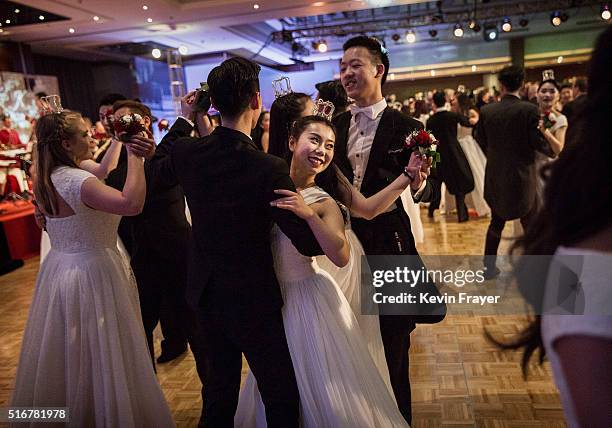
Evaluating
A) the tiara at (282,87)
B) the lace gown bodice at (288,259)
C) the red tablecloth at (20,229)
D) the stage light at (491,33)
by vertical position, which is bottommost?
the red tablecloth at (20,229)

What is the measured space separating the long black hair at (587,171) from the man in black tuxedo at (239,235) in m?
0.83

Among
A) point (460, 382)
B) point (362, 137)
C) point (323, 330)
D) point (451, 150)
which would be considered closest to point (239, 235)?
point (323, 330)

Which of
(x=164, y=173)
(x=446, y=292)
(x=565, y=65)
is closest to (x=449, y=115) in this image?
(x=446, y=292)

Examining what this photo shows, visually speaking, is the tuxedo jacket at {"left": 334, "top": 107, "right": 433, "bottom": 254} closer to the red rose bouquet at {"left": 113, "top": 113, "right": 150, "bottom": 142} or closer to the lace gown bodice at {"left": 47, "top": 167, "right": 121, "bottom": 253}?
the red rose bouquet at {"left": 113, "top": 113, "right": 150, "bottom": 142}

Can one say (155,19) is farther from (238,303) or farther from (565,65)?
(565,65)

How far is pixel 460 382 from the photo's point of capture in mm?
2594

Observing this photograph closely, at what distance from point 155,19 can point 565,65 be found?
13.6 meters

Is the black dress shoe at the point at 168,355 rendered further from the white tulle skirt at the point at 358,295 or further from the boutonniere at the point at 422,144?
the boutonniere at the point at 422,144

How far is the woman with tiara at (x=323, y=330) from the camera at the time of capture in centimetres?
159

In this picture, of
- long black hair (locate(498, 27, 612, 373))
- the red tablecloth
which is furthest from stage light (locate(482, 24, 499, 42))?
long black hair (locate(498, 27, 612, 373))

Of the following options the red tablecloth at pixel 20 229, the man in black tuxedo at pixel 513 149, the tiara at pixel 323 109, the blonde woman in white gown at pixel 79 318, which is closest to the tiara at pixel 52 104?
the blonde woman in white gown at pixel 79 318

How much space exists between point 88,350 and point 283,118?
4.01ft

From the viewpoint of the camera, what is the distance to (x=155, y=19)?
28.7 ft

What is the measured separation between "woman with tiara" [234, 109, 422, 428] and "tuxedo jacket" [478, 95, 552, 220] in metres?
2.42
